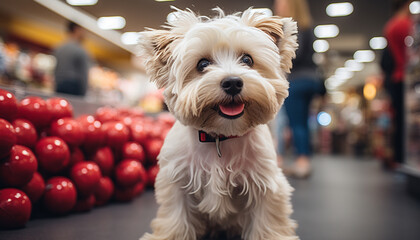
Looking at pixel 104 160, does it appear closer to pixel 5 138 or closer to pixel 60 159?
pixel 60 159

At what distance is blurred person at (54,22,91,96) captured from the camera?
4.34 m

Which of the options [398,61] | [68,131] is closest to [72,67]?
[68,131]

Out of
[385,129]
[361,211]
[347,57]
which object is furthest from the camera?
[347,57]

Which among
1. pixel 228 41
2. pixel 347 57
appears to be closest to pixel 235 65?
pixel 228 41

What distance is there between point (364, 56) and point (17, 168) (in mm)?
17988

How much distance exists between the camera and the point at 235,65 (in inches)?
45.3

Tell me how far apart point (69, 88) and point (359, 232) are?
3.98 meters

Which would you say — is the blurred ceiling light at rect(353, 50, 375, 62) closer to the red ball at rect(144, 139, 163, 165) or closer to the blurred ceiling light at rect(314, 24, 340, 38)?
the blurred ceiling light at rect(314, 24, 340, 38)

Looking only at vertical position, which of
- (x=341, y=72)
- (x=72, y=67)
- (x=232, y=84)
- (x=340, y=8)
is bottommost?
(x=232, y=84)

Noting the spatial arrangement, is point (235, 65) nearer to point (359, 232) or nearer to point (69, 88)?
point (359, 232)

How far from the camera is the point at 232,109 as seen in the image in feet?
3.67

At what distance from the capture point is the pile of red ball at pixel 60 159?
153 cm

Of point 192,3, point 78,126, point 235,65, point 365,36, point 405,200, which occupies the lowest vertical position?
point 405,200

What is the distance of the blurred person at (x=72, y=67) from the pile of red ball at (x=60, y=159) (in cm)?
209
